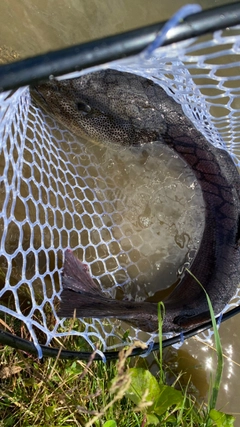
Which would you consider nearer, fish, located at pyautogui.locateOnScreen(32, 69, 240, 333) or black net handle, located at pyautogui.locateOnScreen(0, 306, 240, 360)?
black net handle, located at pyautogui.locateOnScreen(0, 306, 240, 360)

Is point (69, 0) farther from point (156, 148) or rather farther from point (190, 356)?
point (190, 356)

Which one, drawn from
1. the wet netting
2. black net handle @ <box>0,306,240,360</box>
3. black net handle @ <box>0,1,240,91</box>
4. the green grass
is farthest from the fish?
black net handle @ <box>0,1,240,91</box>

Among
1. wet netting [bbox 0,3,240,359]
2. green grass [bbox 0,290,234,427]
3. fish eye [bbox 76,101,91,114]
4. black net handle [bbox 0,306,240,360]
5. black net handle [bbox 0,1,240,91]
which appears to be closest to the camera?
black net handle [bbox 0,1,240,91]

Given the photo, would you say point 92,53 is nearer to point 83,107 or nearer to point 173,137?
point 83,107

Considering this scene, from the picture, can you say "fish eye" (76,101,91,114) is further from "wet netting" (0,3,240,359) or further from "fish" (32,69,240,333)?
"wet netting" (0,3,240,359)

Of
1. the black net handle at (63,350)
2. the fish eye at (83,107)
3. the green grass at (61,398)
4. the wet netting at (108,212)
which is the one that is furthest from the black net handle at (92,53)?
the fish eye at (83,107)

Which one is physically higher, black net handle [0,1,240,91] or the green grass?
black net handle [0,1,240,91]

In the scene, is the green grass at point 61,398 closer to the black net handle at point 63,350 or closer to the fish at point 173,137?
the black net handle at point 63,350
